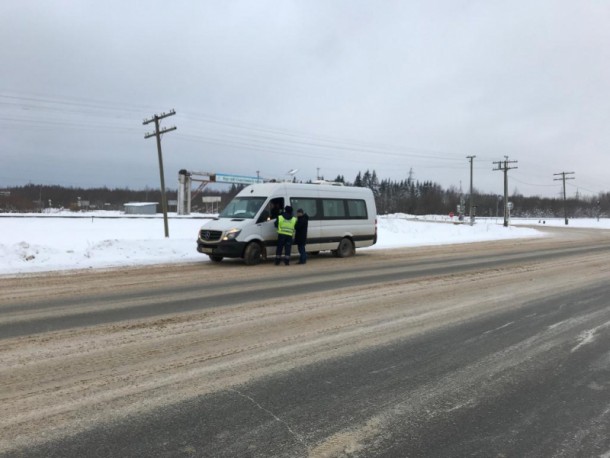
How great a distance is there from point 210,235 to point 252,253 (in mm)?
1378

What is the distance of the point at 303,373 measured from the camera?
15.3 ft

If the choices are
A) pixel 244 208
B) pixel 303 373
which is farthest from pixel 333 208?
pixel 303 373

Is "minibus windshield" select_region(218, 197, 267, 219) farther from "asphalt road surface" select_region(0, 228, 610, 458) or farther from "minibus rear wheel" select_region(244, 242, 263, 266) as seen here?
"asphalt road surface" select_region(0, 228, 610, 458)

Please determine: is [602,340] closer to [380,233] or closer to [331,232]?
[331,232]

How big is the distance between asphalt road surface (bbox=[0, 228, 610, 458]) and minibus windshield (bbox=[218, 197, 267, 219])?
18.0 ft

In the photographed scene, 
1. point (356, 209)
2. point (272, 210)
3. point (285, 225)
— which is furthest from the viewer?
point (356, 209)

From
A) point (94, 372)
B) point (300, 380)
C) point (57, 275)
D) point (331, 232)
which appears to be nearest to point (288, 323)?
point (300, 380)

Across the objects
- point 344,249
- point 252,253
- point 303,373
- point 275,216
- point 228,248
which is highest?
point 275,216

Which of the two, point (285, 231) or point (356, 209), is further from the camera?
point (356, 209)

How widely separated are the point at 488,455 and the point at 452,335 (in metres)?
3.03

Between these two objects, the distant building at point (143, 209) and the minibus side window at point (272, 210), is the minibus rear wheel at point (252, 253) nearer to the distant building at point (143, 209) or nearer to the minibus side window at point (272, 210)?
the minibus side window at point (272, 210)

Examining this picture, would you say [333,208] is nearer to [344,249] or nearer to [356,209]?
[356,209]

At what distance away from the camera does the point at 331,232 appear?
53.5ft

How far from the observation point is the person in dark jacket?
14656 mm
